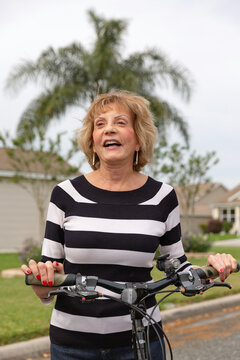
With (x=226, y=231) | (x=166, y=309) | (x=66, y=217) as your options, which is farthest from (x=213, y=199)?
(x=66, y=217)

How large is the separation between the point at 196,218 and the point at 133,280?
1945 inches

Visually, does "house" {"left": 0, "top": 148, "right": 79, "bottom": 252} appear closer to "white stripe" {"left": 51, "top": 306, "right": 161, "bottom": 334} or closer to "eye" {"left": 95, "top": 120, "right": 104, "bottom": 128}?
"eye" {"left": 95, "top": 120, "right": 104, "bottom": 128}

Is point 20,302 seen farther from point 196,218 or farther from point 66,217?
point 196,218

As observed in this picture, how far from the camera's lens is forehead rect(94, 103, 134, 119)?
98.3 inches

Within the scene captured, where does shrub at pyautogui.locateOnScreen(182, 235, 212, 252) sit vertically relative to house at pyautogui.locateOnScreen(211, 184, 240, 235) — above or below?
above

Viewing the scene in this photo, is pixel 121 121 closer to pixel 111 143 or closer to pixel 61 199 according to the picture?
pixel 111 143

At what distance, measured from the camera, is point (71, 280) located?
1892 millimetres

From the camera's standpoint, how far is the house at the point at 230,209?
48.1 m

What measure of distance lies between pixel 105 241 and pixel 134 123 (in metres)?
0.63

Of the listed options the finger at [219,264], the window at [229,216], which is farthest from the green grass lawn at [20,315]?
the window at [229,216]

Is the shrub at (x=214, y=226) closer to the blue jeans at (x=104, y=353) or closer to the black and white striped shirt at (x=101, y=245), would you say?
the black and white striped shirt at (x=101, y=245)

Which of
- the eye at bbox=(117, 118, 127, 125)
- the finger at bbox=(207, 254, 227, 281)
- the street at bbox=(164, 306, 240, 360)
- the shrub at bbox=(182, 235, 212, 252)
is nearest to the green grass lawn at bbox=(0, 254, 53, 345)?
the street at bbox=(164, 306, 240, 360)

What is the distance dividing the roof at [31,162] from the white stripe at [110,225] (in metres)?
14.0

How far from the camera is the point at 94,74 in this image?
1909 cm
